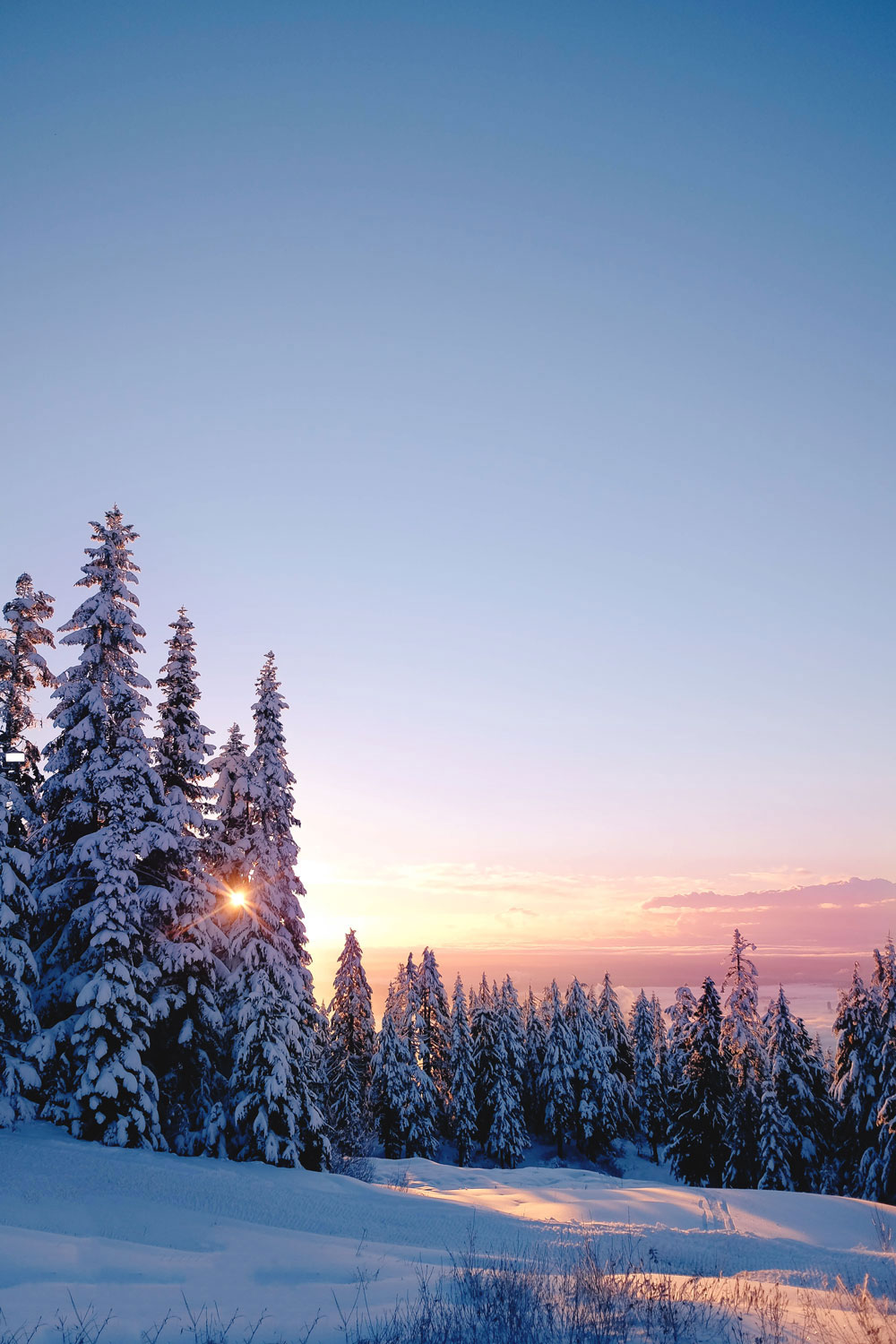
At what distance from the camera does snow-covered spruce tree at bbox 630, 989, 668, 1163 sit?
209 ft

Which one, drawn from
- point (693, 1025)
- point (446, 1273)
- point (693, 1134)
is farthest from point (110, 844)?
point (693, 1134)

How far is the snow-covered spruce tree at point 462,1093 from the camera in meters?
52.8

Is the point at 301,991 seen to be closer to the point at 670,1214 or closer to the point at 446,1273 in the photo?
the point at 670,1214

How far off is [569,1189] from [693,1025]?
59.2 ft

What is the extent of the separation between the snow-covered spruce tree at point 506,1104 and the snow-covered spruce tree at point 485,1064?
0.19 meters

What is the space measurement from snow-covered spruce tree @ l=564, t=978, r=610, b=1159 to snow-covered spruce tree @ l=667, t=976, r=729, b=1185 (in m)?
16.8

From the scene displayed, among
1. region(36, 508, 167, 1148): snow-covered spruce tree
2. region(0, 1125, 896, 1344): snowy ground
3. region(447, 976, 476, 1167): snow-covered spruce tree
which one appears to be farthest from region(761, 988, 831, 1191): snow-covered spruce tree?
region(36, 508, 167, 1148): snow-covered spruce tree

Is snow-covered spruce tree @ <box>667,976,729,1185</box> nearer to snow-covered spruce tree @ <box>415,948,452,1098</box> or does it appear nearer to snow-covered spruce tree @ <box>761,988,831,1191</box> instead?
snow-covered spruce tree @ <box>761,988,831,1191</box>

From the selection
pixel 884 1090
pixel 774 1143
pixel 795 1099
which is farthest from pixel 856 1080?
pixel 774 1143

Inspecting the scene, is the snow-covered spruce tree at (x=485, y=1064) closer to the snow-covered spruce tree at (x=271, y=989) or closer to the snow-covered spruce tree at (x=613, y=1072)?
the snow-covered spruce tree at (x=613, y=1072)

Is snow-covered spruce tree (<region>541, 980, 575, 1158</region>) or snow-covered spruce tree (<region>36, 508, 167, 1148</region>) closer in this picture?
snow-covered spruce tree (<region>36, 508, 167, 1148</region>)

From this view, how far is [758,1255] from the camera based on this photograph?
16000 mm

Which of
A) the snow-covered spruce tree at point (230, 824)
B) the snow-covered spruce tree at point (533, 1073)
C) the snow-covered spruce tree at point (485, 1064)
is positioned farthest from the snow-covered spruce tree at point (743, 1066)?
the snow-covered spruce tree at point (230, 824)

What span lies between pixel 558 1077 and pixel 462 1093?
366 inches
